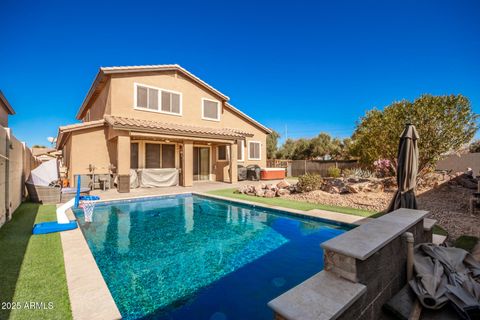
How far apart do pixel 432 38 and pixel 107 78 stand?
1936 centimetres

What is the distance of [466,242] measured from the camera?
4875mm

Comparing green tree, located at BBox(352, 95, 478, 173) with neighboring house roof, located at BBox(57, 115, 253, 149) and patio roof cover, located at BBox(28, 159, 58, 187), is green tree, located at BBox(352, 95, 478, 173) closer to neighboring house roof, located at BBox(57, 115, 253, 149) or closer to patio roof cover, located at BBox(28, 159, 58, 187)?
neighboring house roof, located at BBox(57, 115, 253, 149)

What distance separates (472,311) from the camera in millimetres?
2580

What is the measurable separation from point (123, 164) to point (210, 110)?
8244 millimetres

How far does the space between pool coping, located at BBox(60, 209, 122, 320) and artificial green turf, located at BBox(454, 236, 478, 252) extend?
626 cm

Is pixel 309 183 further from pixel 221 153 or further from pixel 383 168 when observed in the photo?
pixel 221 153

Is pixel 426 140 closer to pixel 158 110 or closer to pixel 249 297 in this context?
pixel 249 297

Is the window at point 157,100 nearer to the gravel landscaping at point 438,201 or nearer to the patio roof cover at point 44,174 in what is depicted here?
the patio roof cover at point 44,174

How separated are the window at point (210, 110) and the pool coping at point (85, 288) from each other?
559 inches

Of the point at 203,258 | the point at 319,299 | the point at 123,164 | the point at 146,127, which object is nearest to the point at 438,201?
the point at 203,258

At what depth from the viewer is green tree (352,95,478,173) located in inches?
394

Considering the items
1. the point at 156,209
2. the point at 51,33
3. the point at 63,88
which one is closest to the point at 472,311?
the point at 156,209

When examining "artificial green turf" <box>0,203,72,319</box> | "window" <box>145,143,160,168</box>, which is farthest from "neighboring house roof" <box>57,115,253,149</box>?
"artificial green turf" <box>0,203,72,319</box>

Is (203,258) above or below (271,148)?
below
